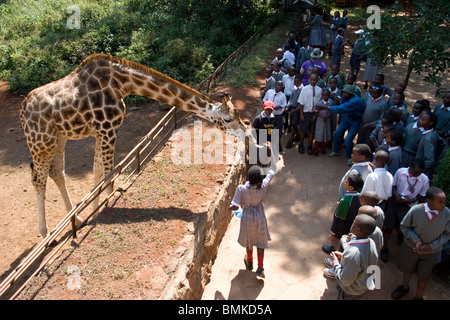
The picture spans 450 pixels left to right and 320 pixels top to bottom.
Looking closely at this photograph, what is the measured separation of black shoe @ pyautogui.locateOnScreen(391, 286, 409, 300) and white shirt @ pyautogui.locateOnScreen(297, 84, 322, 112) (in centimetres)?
447

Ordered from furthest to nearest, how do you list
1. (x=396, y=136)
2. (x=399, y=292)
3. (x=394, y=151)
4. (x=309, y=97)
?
(x=309, y=97) < (x=394, y=151) < (x=396, y=136) < (x=399, y=292)

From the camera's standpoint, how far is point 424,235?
5039mm

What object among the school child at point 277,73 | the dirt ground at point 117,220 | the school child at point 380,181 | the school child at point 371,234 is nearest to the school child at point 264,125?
the dirt ground at point 117,220

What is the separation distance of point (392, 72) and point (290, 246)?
9.76 metres

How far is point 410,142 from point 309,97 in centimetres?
261

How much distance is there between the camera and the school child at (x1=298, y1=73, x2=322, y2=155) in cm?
861

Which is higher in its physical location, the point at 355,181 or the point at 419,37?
the point at 419,37

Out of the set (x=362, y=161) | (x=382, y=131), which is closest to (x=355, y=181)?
(x=362, y=161)

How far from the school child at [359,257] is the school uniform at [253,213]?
132 centimetres

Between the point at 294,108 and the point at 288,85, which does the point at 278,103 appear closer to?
the point at 294,108

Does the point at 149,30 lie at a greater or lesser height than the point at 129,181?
greater

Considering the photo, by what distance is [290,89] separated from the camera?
950 cm
